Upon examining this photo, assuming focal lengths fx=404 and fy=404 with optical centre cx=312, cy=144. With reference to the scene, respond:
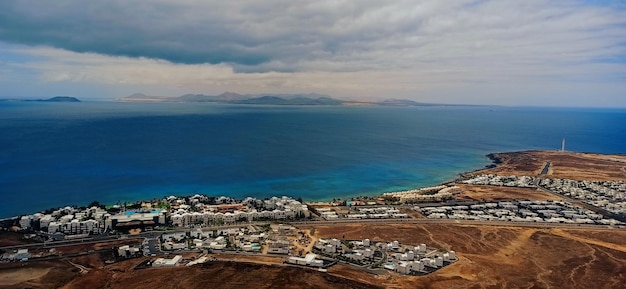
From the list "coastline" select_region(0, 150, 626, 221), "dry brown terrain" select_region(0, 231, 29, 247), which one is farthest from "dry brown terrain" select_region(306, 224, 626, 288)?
"dry brown terrain" select_region(0, 231, 29, 247)

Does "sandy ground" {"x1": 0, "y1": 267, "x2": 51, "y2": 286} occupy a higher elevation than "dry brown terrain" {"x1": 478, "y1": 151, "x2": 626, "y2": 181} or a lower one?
lower

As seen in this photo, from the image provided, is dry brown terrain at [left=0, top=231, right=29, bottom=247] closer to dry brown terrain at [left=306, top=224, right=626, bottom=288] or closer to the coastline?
the coastline

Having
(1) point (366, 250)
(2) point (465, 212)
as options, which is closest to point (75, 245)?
(1) point (366, 250)

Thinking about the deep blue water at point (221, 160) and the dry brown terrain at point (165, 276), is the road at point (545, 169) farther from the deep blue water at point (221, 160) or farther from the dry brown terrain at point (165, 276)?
the dry brown terrain at point (165, 276)

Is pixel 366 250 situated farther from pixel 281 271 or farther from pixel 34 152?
pixel 34 152

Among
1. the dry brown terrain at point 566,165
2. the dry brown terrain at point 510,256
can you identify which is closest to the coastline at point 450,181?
the dry brown terrain at point 566,165

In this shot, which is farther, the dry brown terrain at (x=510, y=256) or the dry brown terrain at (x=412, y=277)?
the dry brown terrain at (x=510, y=256)

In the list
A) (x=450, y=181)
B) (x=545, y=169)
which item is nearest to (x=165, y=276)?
(x=450, y=181)
